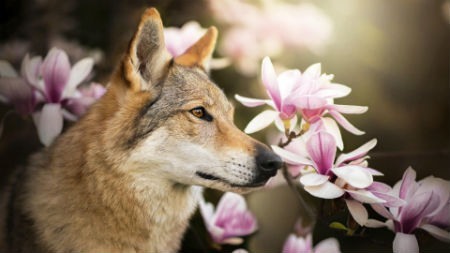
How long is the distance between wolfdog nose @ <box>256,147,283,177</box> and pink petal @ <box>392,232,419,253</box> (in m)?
0.26

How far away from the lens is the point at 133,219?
1168 millimetres

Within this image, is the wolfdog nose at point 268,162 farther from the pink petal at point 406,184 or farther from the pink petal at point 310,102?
the pink petal at point 406,184

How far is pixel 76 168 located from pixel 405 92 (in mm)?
969

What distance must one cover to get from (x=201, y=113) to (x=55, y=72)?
1.17 feet

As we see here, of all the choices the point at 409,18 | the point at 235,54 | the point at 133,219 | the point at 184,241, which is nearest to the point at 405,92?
the point at 409,18

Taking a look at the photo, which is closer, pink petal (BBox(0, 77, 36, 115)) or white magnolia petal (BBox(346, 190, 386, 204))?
white magnolia petal (BBox(346, 190, 386, 204))

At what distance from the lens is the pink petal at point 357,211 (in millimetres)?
964

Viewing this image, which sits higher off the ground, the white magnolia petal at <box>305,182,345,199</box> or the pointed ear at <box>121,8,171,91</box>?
the pointed ear at <box>121,8,171,91</box>

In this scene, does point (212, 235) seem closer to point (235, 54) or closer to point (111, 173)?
point (111, 173)

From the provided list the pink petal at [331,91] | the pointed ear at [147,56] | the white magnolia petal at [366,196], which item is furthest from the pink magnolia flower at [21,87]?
the white magnolia petal at [366,196]

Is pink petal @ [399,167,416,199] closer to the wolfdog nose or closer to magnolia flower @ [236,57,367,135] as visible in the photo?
magnolia flower @ [236,57,367,135]

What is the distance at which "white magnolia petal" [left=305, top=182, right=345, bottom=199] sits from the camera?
933mm

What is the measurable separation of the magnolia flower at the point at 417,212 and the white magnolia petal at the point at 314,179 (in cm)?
12

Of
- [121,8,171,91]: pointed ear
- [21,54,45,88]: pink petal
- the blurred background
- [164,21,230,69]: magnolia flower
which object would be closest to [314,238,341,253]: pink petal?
the blurred background
